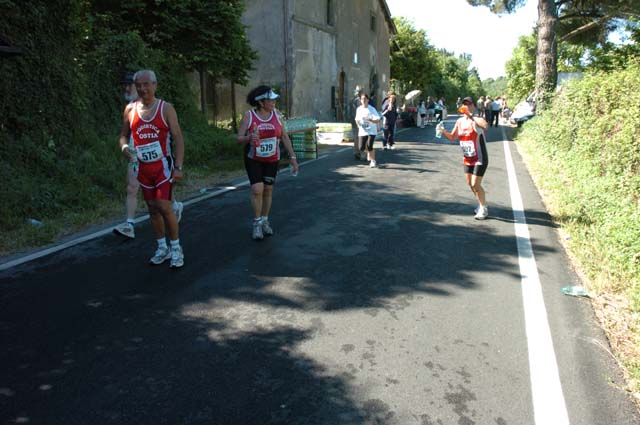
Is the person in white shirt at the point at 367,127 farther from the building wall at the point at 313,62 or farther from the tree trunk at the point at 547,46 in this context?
the building wall at the point at 313,62

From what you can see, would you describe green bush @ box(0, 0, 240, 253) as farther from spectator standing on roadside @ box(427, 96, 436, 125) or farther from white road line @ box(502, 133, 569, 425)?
spectator standing on roadside @ box(427, 96, 436, 125)

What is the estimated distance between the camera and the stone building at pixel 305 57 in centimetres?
2261

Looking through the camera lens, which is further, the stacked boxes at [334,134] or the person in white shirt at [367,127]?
the stacked boxes at [334,134]

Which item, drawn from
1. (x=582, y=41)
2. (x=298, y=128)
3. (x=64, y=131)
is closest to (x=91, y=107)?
(x=64, y=131)

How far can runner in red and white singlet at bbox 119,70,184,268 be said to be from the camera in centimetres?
513

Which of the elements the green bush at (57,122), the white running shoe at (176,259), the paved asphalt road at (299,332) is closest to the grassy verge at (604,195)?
the paved asphalt road at (299,332)

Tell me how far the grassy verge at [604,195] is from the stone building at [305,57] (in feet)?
35.0

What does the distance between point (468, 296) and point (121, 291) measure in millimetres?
3147

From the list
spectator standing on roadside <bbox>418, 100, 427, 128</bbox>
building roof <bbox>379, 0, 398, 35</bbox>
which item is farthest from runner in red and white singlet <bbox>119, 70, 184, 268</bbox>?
building roof <bbox>379, 0, 398, 35</bbox>

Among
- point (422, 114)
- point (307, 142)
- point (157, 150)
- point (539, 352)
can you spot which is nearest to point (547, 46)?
point (422, 114)

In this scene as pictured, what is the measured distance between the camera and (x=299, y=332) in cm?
395

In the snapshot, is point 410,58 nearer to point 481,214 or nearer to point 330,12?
point 330,12

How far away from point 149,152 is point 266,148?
1588 mm

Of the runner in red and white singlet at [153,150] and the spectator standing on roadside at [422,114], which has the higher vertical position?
the spectator standing on roadside at [422,114]
